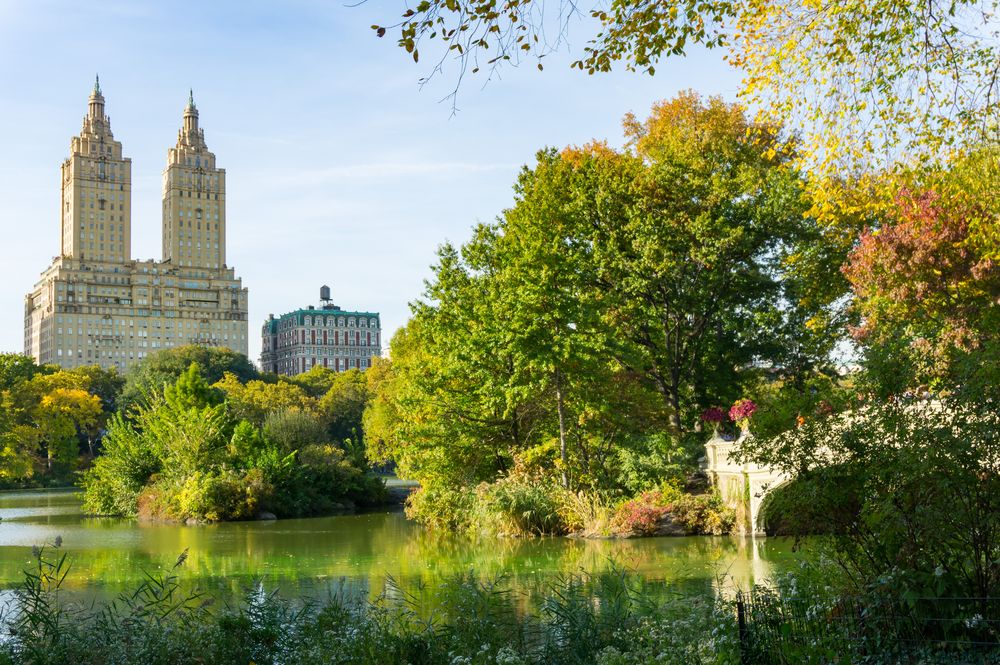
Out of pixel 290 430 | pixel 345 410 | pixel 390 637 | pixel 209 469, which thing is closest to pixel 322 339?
pixel 345 410

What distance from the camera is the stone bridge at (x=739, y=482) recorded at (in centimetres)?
2216

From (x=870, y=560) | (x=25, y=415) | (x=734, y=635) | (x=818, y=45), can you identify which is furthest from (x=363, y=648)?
(x=25, y=415)

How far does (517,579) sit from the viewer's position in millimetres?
15859

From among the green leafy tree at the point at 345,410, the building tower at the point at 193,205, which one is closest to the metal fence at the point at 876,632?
the green leafy tree at the point at 345,410

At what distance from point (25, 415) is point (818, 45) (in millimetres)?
57745

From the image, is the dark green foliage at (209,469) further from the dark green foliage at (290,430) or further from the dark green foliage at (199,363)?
the dark green foliage at (199,363)

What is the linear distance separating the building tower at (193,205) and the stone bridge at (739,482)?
450 feet

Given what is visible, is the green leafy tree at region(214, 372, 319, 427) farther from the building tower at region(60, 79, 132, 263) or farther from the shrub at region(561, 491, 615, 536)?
the building tower at region(60, 79, 132, 263)

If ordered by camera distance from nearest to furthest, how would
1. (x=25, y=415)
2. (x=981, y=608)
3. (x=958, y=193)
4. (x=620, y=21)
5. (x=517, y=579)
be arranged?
1. (x=981, y=608)
2. (x=620, y=21)
3. (x=958, y=193)
4. (x=517, y=579)
5. (x=25, y=415)

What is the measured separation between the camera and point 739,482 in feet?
77.6

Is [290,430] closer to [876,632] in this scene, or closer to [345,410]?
[345,410]

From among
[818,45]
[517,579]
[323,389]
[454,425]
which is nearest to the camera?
[818,45]

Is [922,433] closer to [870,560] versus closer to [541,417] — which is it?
[870,560]

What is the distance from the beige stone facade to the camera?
142 meters
